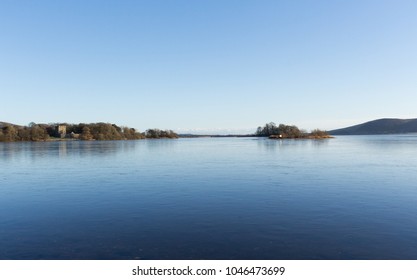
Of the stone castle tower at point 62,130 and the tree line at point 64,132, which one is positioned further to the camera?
the stone castle tower at point 62,130

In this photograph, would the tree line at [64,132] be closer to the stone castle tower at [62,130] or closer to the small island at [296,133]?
the stone castle tower at [62,130]

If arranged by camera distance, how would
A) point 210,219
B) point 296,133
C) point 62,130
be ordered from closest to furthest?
point 210,219 < point 296,133 < point 62,130

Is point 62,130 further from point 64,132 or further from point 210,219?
point 210,219

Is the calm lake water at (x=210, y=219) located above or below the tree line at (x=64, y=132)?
below

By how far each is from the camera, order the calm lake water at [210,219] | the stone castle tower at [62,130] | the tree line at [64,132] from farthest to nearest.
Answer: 1. the stone castle tower at [62,130]
2. the tree line at [64,132]
3. the calm lake water at [210,219]

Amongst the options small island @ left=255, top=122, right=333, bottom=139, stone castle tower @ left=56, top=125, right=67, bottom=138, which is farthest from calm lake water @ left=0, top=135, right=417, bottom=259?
stone castle tower @ left=56, top=125, right=67, bottom=138

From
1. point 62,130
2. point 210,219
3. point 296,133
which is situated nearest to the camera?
point 210,219

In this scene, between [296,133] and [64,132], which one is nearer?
[296,133]

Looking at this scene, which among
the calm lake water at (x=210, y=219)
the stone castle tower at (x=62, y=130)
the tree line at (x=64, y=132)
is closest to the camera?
the calm lake water at (x=210, y=219)

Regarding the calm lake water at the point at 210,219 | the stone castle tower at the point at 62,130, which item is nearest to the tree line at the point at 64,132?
the stone castle tower at the point at 62,130

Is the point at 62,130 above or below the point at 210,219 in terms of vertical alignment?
above

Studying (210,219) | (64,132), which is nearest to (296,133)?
(64,132)
